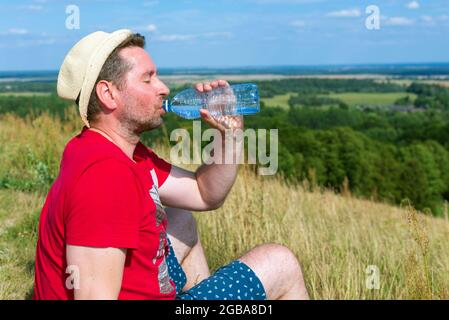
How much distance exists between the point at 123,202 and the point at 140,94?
0.53 m

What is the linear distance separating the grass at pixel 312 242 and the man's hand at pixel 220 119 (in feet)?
3.50

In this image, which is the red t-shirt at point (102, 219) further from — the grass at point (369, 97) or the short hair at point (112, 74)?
the grass at point (369, 97)

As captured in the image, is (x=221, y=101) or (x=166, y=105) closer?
(x=166, y=105)

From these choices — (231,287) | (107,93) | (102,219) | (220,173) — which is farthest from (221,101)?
(102,219)

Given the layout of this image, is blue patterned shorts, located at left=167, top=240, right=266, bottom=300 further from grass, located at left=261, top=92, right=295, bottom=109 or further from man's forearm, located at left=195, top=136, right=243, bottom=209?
grass, located at left=261, top=92, right=295, bottom=109

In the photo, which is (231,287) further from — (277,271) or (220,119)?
(220,119)

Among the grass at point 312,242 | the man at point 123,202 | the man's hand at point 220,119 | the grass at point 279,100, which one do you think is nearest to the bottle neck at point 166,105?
the man at point 123,202

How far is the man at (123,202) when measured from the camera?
1.86m

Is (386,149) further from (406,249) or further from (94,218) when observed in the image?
(94,218)

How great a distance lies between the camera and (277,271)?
8.07 ft

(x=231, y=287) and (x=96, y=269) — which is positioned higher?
(x=96, y=269)

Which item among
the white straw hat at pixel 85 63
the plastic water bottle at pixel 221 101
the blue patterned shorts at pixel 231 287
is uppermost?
the white straw hat at pixel 85 63

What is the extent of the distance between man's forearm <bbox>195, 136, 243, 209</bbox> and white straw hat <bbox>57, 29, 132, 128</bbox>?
609 millimetres
